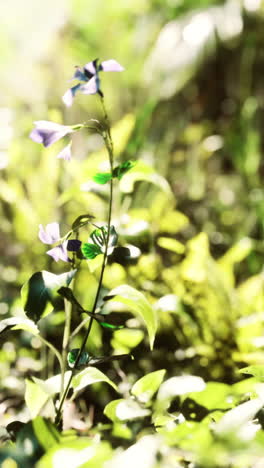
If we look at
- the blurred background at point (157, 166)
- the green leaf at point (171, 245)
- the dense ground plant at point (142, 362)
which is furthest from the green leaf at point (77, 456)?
the green leaf at point (171, 245)

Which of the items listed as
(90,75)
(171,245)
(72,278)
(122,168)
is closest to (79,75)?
(90,75)

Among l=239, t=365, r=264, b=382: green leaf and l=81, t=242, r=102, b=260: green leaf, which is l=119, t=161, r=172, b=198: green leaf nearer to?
l=81, t=242, r=102, b=260: green leaf

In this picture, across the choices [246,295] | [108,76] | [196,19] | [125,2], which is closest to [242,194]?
[246,295]

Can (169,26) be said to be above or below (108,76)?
above

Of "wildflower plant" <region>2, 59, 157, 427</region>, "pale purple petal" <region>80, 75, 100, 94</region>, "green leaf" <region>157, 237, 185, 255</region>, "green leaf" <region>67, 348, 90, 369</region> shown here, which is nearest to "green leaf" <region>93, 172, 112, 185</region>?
"wildflower plant" <region>2, 59, 157, 427</region>

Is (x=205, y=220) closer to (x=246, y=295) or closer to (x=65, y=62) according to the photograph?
(x=246, y=295)

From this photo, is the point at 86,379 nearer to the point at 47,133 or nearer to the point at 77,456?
the point at 77,456

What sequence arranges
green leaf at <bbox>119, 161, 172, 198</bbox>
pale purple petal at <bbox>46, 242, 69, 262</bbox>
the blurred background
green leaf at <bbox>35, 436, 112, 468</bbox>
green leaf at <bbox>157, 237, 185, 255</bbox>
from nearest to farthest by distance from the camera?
green leaf at <bbox>35, 436, 112, 468</bbox> → pale purple petal at <bbox>46, 242, 69, 262</bbox> → green leaf at <bbox>119, 161, 172, 198</bbox> → the blurred background → green leaf at <bbox>157, 237, 185, 255</bbox>
